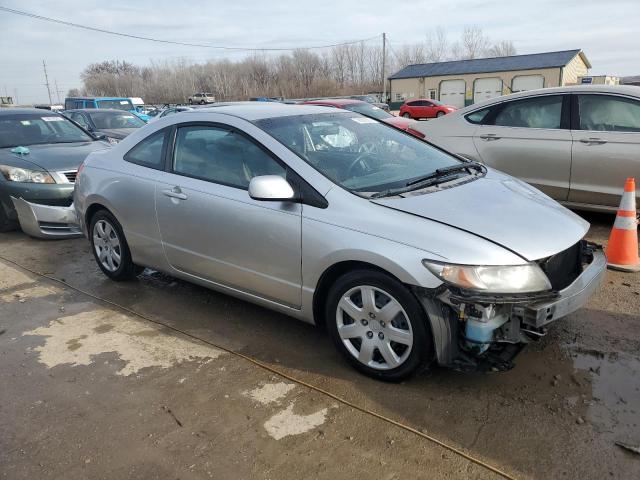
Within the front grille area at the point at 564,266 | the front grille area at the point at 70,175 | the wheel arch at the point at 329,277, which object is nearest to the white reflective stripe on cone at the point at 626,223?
the front grille area at the point at 564,266

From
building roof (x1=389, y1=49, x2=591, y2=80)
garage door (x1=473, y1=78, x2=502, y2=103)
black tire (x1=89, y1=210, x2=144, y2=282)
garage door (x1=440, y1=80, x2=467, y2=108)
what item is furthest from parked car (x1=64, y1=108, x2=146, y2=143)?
garage door (x1=440, y1=80, x2=467, y2=108)

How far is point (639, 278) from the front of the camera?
14.8 feet

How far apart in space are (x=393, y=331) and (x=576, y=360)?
1.27 m

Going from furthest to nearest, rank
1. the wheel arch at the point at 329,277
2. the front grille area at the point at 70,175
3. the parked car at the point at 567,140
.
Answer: the front grille area at the point at 70,175, the parked car at the point at 567,140, the wheel arch at the point at 329,277

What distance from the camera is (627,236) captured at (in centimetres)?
464

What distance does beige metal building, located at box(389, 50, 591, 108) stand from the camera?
43250 mm

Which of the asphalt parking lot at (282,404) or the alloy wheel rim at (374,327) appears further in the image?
the alloy wheel rim at (374,327)

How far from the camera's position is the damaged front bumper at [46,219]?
6.27m

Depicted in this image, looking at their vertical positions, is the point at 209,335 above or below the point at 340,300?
below

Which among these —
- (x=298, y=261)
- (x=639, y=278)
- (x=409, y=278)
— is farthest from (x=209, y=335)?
(x=639, y=278)

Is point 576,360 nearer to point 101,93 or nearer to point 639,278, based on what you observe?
point 639,278

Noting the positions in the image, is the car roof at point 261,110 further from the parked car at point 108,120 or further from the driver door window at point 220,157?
the parked car at point 108,120

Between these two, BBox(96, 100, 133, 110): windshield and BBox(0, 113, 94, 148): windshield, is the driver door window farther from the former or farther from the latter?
BBox(96, 100, 133, 110): windshield

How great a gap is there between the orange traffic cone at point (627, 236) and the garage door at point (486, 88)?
4435 centimetres
